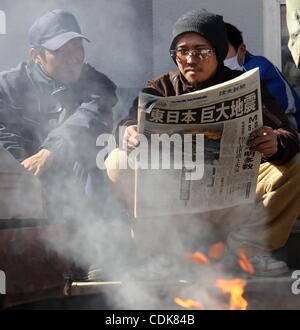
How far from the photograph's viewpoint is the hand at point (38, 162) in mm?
3053

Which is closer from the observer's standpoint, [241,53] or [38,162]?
[38,162]

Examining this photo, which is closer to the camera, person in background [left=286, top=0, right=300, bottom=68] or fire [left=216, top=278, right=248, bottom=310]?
fire [left=216, top=278, right=248, bottom=310]

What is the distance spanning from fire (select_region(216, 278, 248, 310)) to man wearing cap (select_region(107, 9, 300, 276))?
94 millimetres

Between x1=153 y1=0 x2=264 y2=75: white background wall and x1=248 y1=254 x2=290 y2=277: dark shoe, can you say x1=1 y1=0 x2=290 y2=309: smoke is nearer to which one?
x1=248 y1=254 x2=290 y2=277: dark shoe

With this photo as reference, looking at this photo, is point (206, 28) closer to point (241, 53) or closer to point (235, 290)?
point (241, 53)

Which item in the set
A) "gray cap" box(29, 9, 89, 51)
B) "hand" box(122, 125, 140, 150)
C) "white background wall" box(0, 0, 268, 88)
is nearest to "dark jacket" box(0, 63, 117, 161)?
"gray cap" box(29, 9, 89, 51)

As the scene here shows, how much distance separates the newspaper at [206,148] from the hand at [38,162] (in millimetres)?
413

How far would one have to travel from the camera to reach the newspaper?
8.60 ft

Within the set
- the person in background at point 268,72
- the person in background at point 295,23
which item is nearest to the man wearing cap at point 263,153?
the person in background at point 295,23

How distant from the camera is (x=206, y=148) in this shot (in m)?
2.74

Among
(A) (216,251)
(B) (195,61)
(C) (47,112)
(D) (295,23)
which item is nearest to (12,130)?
(C) (47,112)

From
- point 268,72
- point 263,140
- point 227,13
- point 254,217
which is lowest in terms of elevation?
point 254,217

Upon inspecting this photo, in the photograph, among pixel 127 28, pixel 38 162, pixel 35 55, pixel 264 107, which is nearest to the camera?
pixel 264 107

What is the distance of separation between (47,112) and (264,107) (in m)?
0.85
